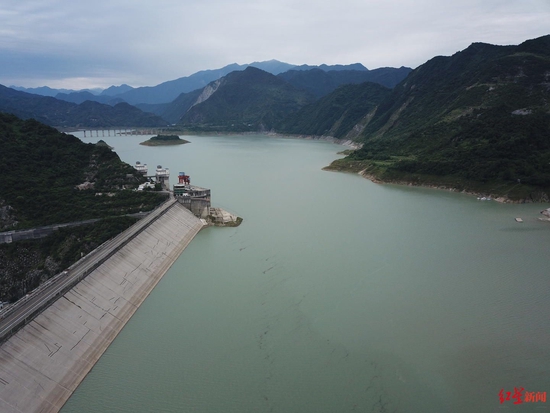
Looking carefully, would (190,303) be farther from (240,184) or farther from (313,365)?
(240,184)

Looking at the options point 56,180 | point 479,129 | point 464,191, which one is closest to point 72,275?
point 56,180

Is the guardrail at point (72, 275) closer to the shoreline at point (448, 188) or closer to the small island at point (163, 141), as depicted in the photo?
the shoreline at point (448, 188)

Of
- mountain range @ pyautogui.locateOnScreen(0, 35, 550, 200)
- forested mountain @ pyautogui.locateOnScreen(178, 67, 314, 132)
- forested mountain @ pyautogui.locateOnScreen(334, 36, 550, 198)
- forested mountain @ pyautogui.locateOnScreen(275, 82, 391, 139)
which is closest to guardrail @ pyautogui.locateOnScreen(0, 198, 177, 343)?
forested mountain @ pyautogui.locateOnScreen(334, 36, 550, 198)

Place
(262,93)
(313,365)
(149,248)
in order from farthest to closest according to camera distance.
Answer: (262,93) < (149,248) < (313,365)

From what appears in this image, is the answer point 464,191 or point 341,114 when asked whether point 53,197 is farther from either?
point 341,114

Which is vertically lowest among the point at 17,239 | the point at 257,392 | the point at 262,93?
the point at 257,392

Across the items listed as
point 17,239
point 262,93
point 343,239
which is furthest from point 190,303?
point 262,93

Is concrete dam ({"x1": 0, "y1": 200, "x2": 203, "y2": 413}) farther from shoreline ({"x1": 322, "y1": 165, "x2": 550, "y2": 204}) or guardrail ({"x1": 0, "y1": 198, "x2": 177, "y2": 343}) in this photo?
shoreline ({"x1": 322, "y1": 165, "x2": 550, "y2": 204})
